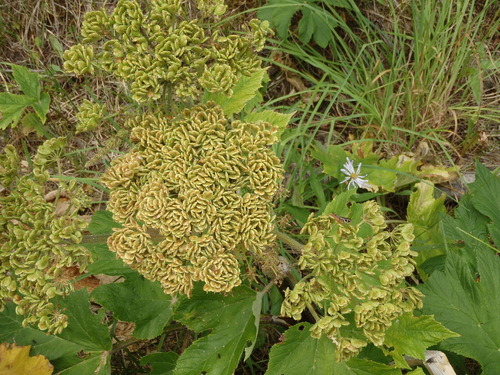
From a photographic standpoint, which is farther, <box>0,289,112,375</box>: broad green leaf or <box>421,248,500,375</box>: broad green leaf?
<box>0,289,112,375</box>: broad green leaf

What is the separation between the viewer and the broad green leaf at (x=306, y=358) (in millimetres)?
2834

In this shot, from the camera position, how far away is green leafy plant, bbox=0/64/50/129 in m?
4.04

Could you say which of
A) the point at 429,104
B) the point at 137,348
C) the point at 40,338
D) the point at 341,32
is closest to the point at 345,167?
the point at 429,104

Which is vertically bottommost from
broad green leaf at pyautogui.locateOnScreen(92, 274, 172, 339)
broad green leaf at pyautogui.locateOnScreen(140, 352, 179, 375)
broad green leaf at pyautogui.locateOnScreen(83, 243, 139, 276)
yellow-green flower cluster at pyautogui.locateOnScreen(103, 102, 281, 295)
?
broad green leaf at pyautogui.locateOnScreen(140, 352, 179, 375)

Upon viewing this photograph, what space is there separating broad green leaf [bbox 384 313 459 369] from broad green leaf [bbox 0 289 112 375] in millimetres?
2066

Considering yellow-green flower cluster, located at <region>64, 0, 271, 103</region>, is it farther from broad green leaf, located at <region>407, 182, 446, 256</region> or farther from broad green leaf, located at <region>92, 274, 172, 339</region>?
broad green leaf, located at <region>407, 182, 446, 256</region>

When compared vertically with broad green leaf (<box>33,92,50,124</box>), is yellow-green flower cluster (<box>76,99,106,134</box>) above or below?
above

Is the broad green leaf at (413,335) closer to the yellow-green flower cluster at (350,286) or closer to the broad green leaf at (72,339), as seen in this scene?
the yellow-green flower cluster at (350,286)

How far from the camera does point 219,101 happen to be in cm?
332

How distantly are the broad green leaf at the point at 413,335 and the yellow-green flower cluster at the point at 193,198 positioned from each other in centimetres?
105

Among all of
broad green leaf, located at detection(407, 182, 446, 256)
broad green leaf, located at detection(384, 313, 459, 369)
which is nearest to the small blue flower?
broad green leaf, located at detection(407, 182, 446, 256)

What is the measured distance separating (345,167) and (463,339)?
173 cm

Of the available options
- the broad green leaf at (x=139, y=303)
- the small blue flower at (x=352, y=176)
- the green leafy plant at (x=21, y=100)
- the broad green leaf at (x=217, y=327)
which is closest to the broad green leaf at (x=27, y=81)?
the green leafy plant at (x=21, y=100)

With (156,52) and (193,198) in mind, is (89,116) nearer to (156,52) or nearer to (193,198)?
(156,52)
